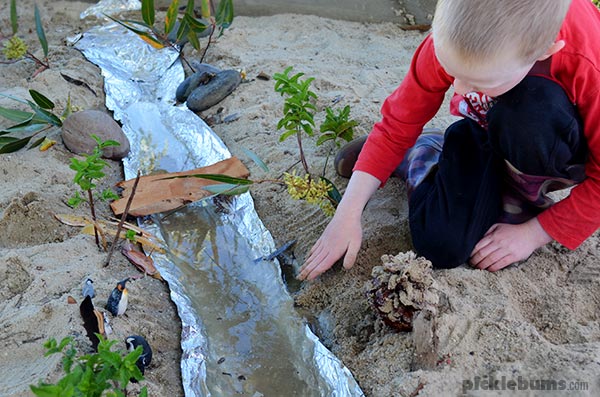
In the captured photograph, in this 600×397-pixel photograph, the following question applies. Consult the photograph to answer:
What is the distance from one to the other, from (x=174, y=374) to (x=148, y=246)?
643mm

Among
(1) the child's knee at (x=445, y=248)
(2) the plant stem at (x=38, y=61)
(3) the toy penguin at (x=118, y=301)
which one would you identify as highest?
(1) the child's knee at (x=445, y=248)

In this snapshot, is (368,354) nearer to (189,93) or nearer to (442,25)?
(442,25)

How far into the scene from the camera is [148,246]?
2.35 meters

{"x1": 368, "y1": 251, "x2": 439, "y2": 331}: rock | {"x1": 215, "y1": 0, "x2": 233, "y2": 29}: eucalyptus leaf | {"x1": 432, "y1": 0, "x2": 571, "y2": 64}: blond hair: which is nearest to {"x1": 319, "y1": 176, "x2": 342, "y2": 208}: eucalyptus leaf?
{"x1": 368, "y1": 251, "x2": 439, "y2": 331}: rock

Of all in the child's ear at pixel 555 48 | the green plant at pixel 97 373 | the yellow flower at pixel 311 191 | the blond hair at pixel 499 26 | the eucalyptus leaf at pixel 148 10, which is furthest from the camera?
the eucalyptus leaf at pixel 148 10

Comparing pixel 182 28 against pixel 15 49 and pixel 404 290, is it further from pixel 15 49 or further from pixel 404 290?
pixel 404 290

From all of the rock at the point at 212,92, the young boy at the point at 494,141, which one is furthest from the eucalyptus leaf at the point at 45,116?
the young boy at the point at 494,141

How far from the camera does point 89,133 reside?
2.86m

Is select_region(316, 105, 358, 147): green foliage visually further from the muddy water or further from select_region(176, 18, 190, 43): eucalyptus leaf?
select_region(176, 18, 190, 43): eucalyptus leaf

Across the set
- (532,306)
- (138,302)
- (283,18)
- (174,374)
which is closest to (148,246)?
(138,302)

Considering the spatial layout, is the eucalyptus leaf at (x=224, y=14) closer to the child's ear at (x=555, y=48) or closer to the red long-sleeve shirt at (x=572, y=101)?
the red long-sleeve shirt at (x=572, y=101)

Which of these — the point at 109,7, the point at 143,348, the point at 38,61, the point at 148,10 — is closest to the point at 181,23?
the point at 148,10

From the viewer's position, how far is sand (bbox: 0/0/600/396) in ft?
5.38

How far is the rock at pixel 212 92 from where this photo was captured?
325cm
